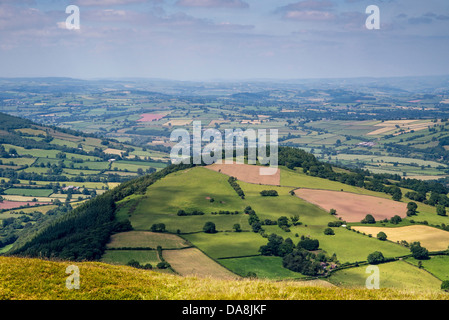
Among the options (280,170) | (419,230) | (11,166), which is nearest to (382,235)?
(419,230)

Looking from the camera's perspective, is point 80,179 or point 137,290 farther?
point 80,179

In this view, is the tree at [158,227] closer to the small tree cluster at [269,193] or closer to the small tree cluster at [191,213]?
the small tree cluster at [191,213]

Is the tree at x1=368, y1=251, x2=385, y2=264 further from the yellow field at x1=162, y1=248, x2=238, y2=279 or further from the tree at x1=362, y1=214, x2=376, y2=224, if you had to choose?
the yellow field at x1=162, y1=248, x2=238, y2=279

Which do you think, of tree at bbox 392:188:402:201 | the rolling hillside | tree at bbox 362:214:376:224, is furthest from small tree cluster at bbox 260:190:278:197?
tree at bbox 392:188:402:201

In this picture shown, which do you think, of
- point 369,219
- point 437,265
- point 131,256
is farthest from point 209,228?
point 437,265
